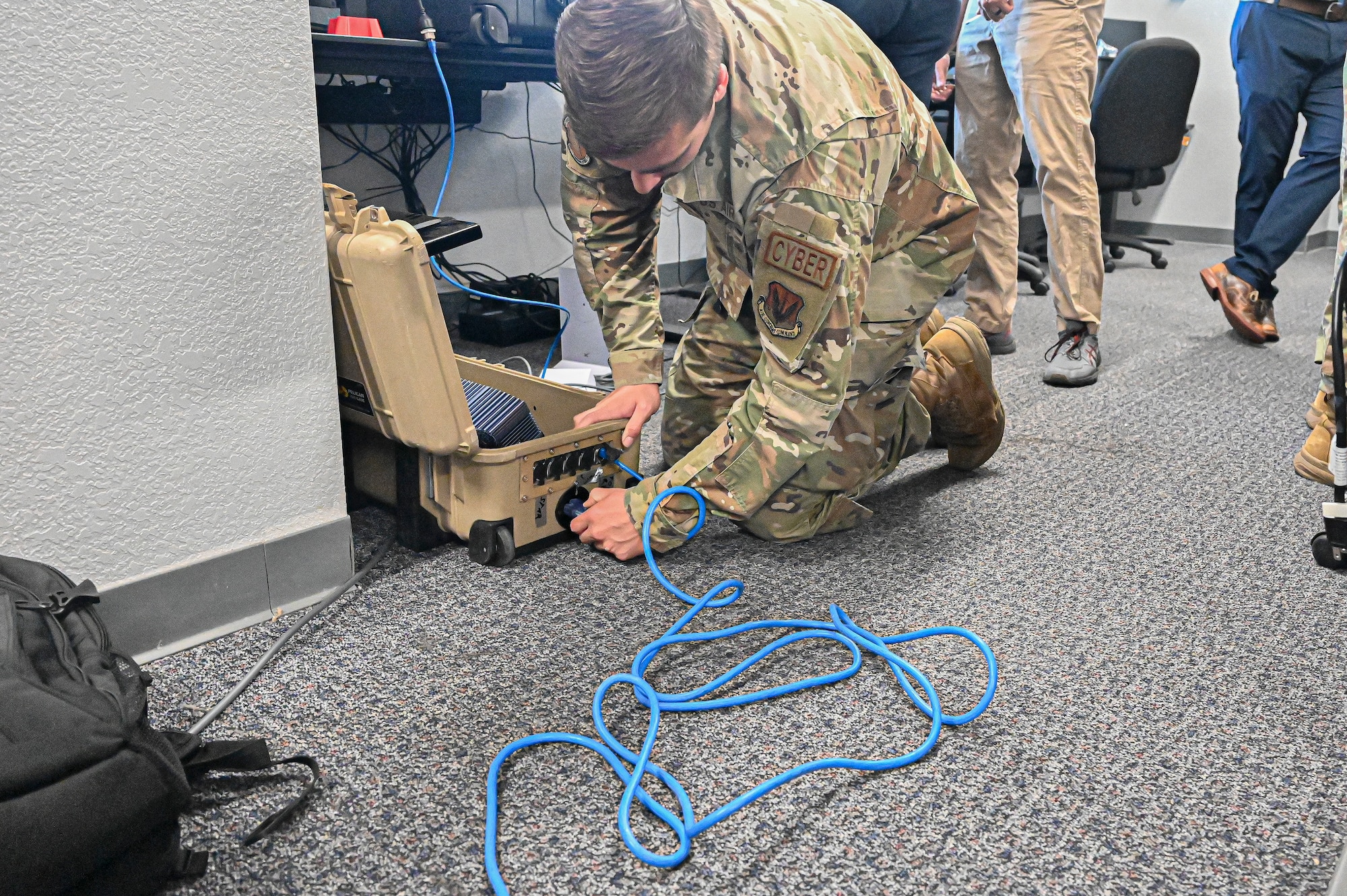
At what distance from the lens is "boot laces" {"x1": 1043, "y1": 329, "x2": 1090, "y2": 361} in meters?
2.19

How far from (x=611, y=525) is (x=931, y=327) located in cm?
71

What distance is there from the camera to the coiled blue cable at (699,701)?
0.77 meters

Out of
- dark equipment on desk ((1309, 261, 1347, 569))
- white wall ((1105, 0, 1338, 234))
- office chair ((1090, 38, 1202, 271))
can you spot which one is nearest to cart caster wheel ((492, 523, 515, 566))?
dark equipment on desk ((1309, 261, 1347, 569))

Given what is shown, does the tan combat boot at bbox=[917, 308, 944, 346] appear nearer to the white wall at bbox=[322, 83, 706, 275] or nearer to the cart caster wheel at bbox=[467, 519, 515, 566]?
the cart caster wheel at bbox=[467, 519, 515, 566]

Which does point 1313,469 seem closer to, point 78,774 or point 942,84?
point 78,774

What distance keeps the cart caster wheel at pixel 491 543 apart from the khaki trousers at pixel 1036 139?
4.67 feet

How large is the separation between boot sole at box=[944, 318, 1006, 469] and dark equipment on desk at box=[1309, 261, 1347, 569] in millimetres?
458

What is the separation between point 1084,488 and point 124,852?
4.47 ft

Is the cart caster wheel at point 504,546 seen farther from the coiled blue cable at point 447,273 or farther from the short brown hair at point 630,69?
the coiled blue cable at point 447,273

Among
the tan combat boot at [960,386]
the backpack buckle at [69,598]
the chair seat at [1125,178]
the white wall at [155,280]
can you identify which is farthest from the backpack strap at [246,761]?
the chair seat at [1125,178]

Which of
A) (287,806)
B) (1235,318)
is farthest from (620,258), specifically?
(1235,318)

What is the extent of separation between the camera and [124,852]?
0.66 metres

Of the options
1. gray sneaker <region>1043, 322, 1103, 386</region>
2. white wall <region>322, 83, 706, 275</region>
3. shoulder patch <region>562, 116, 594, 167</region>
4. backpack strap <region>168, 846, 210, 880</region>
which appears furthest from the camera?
white wall <region>322, 83, 706, 275</region>

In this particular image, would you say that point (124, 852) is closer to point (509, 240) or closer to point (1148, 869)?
point (1148, 869)
